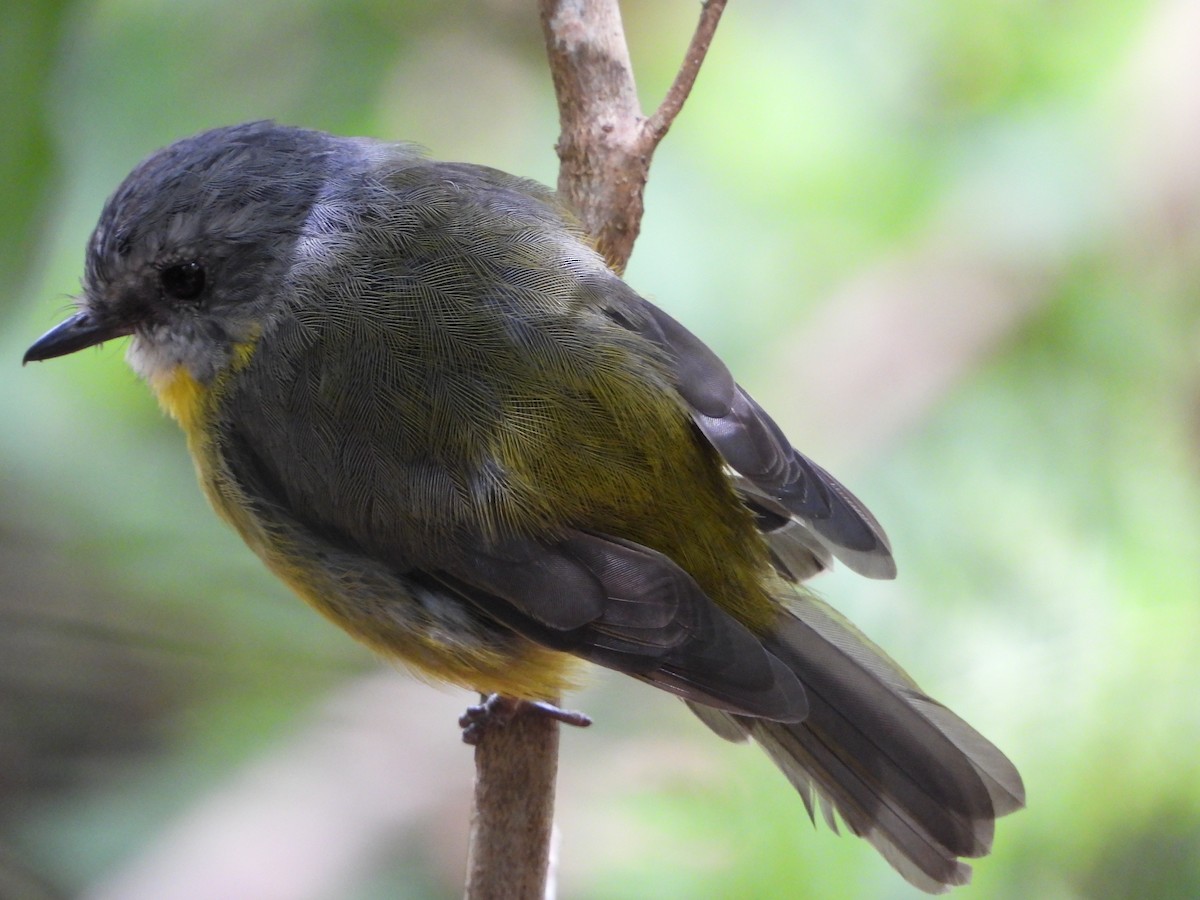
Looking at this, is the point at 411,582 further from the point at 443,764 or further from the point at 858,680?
the point at 443,764

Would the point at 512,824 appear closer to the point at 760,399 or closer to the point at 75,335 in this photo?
the point at 75,335

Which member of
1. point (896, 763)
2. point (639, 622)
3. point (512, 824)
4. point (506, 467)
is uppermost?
point (506, 467)

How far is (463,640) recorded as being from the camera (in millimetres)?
2264

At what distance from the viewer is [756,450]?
219 cm

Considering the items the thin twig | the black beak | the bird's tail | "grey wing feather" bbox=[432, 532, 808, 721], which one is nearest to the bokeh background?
the black beak

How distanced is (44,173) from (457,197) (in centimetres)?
70

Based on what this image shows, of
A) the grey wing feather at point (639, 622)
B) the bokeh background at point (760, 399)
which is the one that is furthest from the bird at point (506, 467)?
the bokeh background at point (760, 399)

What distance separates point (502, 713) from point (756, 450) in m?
0.68

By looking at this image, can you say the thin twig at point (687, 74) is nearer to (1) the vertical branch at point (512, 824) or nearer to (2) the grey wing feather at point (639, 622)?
(2) the grey wing feather at point (639, 622)

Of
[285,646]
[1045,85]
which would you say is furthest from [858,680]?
[1045,85]

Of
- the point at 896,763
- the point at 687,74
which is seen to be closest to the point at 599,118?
the point at 687,74

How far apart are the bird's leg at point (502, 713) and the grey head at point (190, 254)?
782 mm

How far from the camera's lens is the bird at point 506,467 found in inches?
83.4

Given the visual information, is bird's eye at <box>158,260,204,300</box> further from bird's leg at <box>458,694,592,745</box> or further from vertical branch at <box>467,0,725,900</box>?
bird's leg at <box>458,694,592,745</box>
